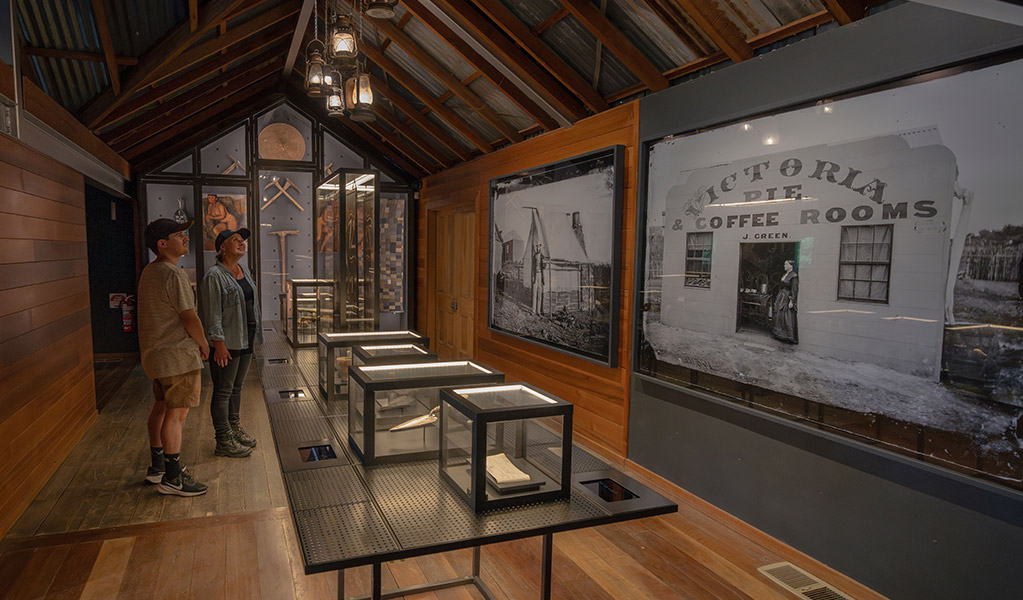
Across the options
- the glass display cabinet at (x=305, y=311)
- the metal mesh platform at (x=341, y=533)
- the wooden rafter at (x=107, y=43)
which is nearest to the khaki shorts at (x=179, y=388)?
the glass display cabinet at (x=305, y=311)

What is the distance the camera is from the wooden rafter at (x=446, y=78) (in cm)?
561

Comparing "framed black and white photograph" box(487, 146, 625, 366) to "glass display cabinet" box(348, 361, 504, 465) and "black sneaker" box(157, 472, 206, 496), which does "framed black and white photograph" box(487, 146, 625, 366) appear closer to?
"glass display cabinet" box(348, 361, 504, 465)

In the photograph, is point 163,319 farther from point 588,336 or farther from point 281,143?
point 281,143

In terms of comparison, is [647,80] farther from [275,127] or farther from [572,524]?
[275,127]

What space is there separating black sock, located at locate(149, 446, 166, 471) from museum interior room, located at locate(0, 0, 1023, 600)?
0.06ft

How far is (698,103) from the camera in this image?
11.8 ft

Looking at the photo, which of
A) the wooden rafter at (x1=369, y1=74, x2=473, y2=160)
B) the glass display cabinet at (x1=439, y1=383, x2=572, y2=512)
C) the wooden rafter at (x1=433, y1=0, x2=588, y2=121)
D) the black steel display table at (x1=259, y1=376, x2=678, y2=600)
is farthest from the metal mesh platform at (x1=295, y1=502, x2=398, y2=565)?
the wooden rafter at (x1=369, y1=74, x2=473, y2=160)

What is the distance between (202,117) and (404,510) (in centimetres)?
786

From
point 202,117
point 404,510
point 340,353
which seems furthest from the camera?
point 202,117

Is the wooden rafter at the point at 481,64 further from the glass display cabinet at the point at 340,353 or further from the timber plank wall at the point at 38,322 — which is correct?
the timber plank wall at the point at 38,322

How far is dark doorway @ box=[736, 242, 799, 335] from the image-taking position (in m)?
3.03

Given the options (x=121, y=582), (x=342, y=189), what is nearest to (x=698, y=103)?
(x=342, y=189)

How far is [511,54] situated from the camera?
4.70 m

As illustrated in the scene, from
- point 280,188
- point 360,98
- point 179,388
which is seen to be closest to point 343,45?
point 360,98
